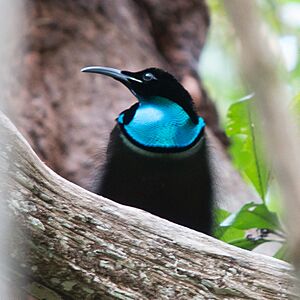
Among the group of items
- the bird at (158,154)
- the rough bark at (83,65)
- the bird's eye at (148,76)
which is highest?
the rough bark at (83,65)

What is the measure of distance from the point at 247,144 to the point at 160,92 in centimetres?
35

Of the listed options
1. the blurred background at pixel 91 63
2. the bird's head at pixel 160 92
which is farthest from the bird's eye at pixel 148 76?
the blurred background at pixel 91 63

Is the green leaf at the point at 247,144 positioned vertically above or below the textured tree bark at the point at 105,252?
above

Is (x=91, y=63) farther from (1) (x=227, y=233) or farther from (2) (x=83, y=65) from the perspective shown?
(1) (x=227, y=233)

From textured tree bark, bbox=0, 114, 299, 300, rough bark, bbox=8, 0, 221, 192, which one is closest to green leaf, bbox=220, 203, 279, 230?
textured tree bark, bbox=0, 114, 299, 300

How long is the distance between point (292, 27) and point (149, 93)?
2344 mm

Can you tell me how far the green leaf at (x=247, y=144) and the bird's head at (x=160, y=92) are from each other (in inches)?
4.7

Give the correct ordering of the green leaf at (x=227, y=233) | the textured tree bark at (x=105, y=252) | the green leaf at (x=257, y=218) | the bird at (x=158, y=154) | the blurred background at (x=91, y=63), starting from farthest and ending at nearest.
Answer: the blurred background at (x=91, y=63)
the bird at (x=158, y=154)
the green leaf at (x=227, y=233)
the green leaf at (x=257, y=218)
the textured tree bark at (x=105, y=252)

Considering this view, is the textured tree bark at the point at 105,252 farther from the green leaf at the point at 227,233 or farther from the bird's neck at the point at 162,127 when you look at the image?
the bird's neck at the point at 162,127

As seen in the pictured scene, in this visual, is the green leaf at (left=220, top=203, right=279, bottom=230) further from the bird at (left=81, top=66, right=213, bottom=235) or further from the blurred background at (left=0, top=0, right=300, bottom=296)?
the blurred background at (left=0, top=0, right=300, bottom=296)

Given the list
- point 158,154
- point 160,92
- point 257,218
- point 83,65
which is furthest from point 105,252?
point 83,65

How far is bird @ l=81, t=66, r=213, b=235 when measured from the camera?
257 centimetres

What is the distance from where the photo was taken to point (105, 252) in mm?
1722

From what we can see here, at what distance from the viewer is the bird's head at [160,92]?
262 cm
